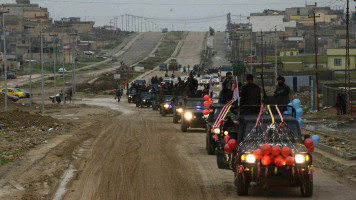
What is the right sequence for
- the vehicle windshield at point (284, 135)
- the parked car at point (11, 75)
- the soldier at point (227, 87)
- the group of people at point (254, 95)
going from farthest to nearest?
1. the parked car at point (11, 75)
2. the soldier at point (227, 87)
3. the group of people at point (254, 95)
4. the vehicle windshield at point (284, 135)

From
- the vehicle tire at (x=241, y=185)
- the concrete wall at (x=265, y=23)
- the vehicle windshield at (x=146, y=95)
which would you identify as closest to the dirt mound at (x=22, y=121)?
the vehicle tire at (x=241, y=185)

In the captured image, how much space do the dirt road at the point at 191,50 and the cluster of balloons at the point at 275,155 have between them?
118941mm

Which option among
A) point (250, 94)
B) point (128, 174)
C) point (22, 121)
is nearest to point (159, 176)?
point (128, 174)

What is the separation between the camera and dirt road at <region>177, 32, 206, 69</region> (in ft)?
457

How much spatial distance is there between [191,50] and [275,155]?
487 feet

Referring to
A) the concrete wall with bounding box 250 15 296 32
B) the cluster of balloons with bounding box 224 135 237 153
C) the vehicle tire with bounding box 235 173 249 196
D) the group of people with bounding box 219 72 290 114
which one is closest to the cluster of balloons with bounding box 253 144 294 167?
the vehicle tire with bounding box 235 173 249 196

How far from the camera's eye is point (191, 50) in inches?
6329

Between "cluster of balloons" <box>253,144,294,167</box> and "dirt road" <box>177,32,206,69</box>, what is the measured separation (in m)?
119

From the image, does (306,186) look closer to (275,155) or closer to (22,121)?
(275,155)

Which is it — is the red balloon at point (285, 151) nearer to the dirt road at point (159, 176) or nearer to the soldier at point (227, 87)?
the dirt road at point (159, 176)

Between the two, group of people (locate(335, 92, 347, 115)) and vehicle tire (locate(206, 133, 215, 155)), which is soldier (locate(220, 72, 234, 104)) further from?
group of people (locate(335, 92, 347, 115))

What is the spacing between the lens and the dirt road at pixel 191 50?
139413 millimetres

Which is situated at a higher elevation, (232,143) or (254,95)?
(254,95)

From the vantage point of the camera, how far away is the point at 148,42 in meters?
182
